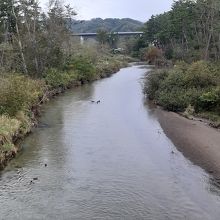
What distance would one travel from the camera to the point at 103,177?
21156mm

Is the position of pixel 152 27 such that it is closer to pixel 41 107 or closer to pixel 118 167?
pixel 41 107

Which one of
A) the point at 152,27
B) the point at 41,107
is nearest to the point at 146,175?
the point at 41,107

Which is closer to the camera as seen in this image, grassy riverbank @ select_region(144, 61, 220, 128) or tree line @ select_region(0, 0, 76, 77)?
grassy riverbank @ select_region(144, 61, 220, 128)

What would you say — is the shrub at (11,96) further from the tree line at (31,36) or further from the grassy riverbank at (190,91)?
the tree line at (31,36)

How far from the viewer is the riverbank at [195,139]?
909 inches

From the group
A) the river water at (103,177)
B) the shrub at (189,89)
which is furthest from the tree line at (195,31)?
the river water at (103,177)

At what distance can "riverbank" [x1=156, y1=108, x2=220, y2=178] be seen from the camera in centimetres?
2308

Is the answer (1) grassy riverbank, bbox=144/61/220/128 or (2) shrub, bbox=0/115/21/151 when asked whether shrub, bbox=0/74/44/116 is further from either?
(1) grassy riverbank, bbox=144/61/220/128

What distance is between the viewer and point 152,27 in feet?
398

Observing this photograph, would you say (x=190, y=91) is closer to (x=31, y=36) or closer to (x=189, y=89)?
(x=189, y=89)

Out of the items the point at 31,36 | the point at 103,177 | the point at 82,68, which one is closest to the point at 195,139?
the point at 103,177

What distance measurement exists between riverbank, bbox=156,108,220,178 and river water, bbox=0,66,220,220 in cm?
59

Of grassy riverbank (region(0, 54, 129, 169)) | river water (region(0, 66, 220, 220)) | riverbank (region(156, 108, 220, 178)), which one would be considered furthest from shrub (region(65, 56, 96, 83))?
riverbank (region(156, 108, 220, 178))

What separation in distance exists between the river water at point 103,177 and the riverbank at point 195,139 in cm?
59
